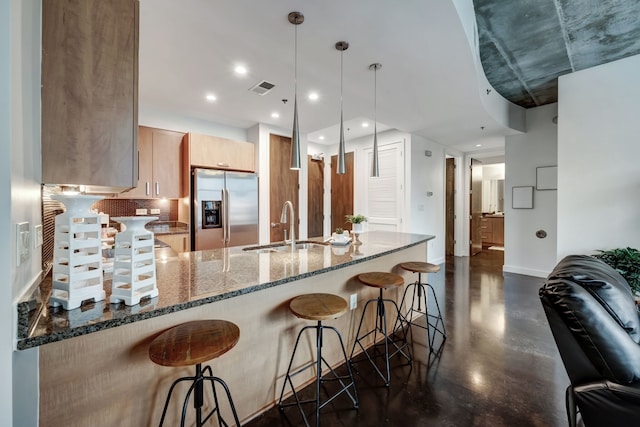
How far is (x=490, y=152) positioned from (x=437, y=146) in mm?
1748

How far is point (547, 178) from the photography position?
15.5 ft

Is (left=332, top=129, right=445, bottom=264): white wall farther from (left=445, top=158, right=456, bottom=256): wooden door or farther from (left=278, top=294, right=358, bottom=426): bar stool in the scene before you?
→ (left=278, top=294, right=358, bottom=426): bar stool

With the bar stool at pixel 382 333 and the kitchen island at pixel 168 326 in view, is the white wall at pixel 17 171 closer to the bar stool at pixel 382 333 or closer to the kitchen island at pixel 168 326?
the kitchen island at pixel 168 326

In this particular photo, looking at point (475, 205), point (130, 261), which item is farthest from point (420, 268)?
point (475, 205)

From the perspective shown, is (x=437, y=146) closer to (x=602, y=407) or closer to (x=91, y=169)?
(x=602, y=407)

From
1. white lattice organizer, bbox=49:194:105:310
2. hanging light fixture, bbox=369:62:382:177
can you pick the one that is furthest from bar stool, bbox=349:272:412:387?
white lattice organizer, bbox=49:194:105:310

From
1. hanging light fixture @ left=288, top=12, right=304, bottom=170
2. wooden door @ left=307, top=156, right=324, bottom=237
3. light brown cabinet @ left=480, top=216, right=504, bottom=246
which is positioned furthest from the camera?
light brown cabinet @ left=480, top=216, right=504, bottom=246

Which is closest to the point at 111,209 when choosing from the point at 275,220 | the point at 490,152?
the point at 275,220

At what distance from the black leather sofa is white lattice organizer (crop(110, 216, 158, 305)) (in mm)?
1797

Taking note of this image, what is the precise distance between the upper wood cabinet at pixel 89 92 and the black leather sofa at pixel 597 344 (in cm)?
208

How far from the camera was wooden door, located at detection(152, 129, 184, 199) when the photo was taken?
12.4ft

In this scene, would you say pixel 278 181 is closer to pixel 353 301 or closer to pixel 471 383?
pixel 353 301

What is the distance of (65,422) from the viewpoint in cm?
108

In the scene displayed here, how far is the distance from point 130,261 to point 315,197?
16.6 feet
